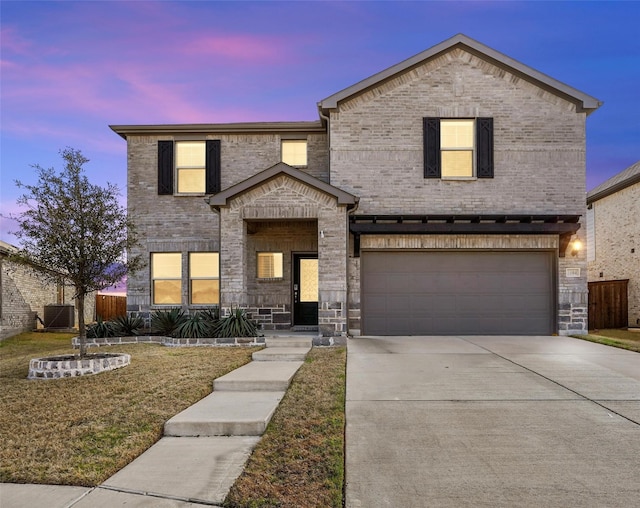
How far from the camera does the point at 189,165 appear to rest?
15203 mm

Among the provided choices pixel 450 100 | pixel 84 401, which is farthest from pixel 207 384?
pixel 450 100

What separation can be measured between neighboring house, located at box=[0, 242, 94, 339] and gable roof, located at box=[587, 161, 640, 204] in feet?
66.0

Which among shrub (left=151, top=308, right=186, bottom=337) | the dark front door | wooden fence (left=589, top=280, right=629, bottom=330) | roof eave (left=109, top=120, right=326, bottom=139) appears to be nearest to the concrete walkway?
shrub (left=151, top=308, right=186, bottom=337)

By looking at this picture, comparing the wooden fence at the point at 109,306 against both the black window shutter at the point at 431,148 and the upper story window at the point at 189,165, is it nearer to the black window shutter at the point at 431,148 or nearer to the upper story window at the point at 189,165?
the upper story window at the point at 189,165

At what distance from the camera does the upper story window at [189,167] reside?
15.0 meters

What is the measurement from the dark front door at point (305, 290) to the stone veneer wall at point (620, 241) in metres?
11.7

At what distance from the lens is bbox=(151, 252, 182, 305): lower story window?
1487 centimetres

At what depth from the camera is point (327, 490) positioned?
11.8 ft

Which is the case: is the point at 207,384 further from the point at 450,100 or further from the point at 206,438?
the point at 450,100

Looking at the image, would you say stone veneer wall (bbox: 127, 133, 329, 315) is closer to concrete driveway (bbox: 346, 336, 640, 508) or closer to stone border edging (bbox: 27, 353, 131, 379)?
stone border edging (bbox: 27, 353, 131, 379)

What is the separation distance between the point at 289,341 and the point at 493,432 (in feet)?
22.0

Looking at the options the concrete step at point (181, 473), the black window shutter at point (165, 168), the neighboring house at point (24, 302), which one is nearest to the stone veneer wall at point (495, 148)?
the black window shutter at point (165, 168)

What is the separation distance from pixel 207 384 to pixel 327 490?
12.7 feet

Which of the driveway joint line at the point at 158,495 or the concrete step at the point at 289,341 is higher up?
the driveway joint line at the point at 158,495
